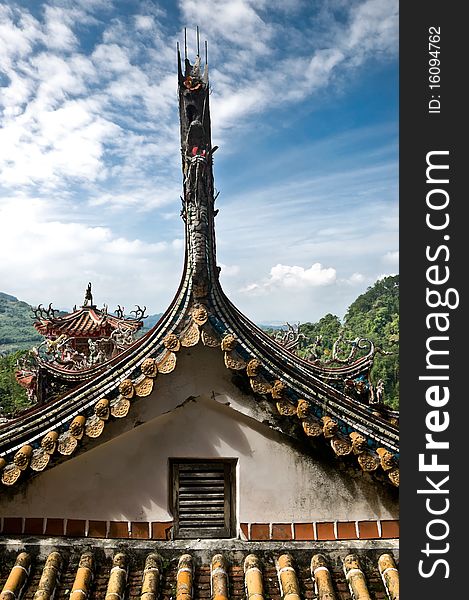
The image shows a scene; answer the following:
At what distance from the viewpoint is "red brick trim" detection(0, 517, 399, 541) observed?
5379 mm

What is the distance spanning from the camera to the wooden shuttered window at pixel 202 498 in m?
5.57

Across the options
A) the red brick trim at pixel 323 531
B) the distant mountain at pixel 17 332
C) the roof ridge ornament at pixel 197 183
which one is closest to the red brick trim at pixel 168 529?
the red brick trim at pixel 323 531

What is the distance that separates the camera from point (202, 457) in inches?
217

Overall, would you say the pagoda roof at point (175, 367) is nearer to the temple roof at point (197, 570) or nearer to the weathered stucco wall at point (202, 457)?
the weathered stucco wall at point (202, 457)

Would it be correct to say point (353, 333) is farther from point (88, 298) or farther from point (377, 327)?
point (88, 298)

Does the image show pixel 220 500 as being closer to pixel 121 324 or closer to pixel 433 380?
pixel 433 380

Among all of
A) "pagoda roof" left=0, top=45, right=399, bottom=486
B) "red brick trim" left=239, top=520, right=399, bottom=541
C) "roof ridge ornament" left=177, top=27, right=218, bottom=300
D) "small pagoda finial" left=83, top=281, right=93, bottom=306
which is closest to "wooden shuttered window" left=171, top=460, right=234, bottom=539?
"red brick trim" left=239, top=520, right=399, bottom=541

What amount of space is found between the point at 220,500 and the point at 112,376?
1.77 metres

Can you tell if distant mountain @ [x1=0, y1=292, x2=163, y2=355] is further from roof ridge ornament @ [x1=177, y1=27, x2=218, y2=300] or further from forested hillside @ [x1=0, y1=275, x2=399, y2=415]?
roof ridge ornament @ [x1=177, y1=27, x2=218, y2=300]

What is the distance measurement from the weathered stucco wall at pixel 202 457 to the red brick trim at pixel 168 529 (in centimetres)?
6

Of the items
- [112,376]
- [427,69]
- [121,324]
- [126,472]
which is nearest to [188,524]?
[126,472]

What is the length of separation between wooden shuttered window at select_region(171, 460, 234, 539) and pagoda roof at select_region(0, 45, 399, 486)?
3.06ft

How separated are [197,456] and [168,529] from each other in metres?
0.80

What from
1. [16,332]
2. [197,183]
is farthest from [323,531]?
[16,332]
